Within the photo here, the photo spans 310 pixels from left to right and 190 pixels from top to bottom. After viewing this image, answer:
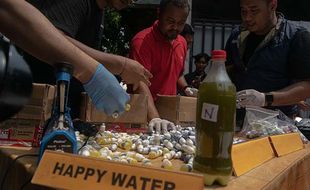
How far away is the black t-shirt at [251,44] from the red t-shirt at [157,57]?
1.59 feet

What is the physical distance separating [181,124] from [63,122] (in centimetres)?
99

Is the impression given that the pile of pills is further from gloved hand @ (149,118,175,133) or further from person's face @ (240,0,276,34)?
person's face @ (240,0,276,34)

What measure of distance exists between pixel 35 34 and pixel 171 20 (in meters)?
1.49

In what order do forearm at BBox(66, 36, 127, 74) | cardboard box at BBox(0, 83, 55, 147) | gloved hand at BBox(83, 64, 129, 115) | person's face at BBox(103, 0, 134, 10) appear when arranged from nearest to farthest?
gloved hand at BBox(83, 64, 129, 115) < cardboard box at BBox(0, 83, 55, 147) < forearm at BBox(66, 36, 127, 74) < person's face at BBox(103, 0, 134, 10)

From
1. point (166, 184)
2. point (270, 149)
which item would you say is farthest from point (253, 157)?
point (166, 184)

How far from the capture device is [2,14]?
0.96 metres

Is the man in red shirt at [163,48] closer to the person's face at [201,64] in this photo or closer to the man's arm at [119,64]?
the man's arm at [119,64]

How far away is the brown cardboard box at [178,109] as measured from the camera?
183 centimetres

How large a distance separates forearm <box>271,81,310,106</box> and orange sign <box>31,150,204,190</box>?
1.40 metres

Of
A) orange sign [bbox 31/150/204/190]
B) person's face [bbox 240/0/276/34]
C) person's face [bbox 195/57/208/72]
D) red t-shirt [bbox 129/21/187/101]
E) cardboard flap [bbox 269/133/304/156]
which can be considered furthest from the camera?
person's face [bbox 195/57/208/72]

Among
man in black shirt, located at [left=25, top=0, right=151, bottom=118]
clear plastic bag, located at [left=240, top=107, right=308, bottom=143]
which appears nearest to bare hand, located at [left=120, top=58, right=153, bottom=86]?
man in black shirt, located at [left=25, top=0, right=151, bottom=118]

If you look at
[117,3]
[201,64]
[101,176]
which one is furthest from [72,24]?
[201,64]

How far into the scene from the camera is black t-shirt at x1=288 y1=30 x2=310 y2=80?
205cm

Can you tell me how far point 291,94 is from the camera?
6.72 feet
